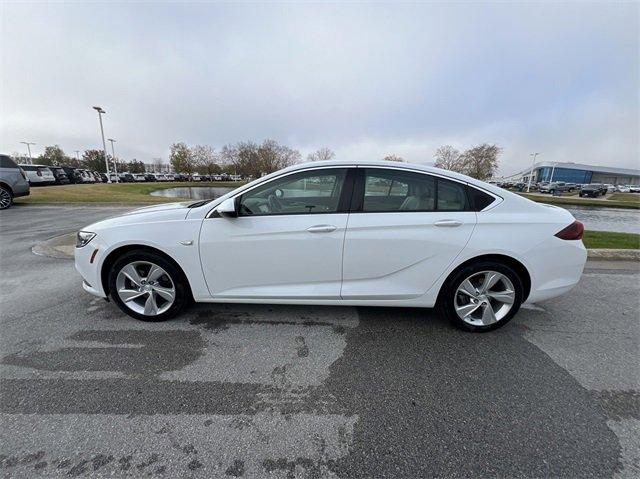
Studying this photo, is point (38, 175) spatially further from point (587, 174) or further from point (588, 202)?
point (587, 174)

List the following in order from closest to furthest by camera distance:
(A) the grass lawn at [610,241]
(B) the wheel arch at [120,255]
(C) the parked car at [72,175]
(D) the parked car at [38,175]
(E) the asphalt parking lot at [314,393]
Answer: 1. (E) the asphalt parking lot at [314,393]
2. (B) the wheel arch at [120,255]
3. (A) the grass lawn at [610,241]
4. (D) the parked car at [38,175]
5. (C) the parked car at [72,175]

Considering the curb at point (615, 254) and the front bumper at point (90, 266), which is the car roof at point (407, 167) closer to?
the front bumper at point (90, 266)

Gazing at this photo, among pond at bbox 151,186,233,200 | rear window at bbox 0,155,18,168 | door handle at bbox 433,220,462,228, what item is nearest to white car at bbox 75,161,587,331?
door handle at bbox 433,220,462,228

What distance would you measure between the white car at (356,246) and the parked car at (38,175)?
2987cm

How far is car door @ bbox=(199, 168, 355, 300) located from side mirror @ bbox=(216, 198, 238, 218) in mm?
52

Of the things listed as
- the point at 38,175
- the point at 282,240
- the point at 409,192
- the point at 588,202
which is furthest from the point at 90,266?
the point at 588,202

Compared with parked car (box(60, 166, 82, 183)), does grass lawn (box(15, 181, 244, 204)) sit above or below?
below

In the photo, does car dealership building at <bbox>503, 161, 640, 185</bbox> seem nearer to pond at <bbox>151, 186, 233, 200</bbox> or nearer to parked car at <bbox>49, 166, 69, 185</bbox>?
pond at <bbox>151, 186, 233, 200</bbox>

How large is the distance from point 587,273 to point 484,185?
3.32m

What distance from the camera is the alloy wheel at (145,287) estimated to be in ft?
9.91

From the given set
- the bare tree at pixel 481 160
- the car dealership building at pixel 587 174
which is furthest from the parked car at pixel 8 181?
the car dealership building at pixel 587 174

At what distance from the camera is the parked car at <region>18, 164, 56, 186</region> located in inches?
938

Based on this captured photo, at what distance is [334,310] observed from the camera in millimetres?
3395

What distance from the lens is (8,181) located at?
10.6m
